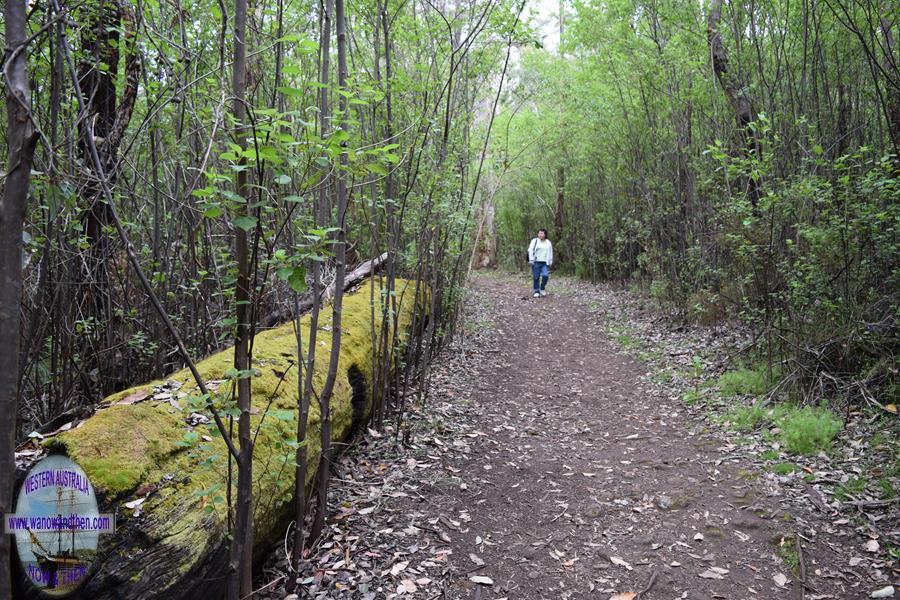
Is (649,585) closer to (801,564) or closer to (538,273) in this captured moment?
(801,564)

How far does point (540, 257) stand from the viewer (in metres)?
12.4

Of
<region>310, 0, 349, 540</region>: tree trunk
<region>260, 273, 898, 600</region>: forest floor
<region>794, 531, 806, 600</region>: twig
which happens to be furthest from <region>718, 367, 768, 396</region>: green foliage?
<region>310, 0, 349, 540</region>: tree trunk

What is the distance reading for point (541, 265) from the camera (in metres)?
12.8

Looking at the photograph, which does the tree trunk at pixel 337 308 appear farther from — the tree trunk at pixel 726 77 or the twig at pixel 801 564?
the tree trunk at pixel 726 77

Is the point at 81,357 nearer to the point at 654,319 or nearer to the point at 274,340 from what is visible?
the point at 274,340

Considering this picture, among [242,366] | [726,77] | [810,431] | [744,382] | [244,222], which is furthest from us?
[726,77]

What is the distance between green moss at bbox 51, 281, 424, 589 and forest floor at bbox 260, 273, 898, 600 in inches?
19.1

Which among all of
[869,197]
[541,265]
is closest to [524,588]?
[869,197]

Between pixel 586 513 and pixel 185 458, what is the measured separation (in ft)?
8.38

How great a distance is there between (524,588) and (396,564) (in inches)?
28.7

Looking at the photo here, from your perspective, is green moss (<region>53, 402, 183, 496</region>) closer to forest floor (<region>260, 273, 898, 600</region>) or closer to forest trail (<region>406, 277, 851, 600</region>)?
forest floor (<region>260, 273, 898, 600</region>)

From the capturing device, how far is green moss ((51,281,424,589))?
1.95 metres

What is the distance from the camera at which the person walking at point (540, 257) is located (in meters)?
12.3

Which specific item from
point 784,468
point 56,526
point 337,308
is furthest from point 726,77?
point 56,526
